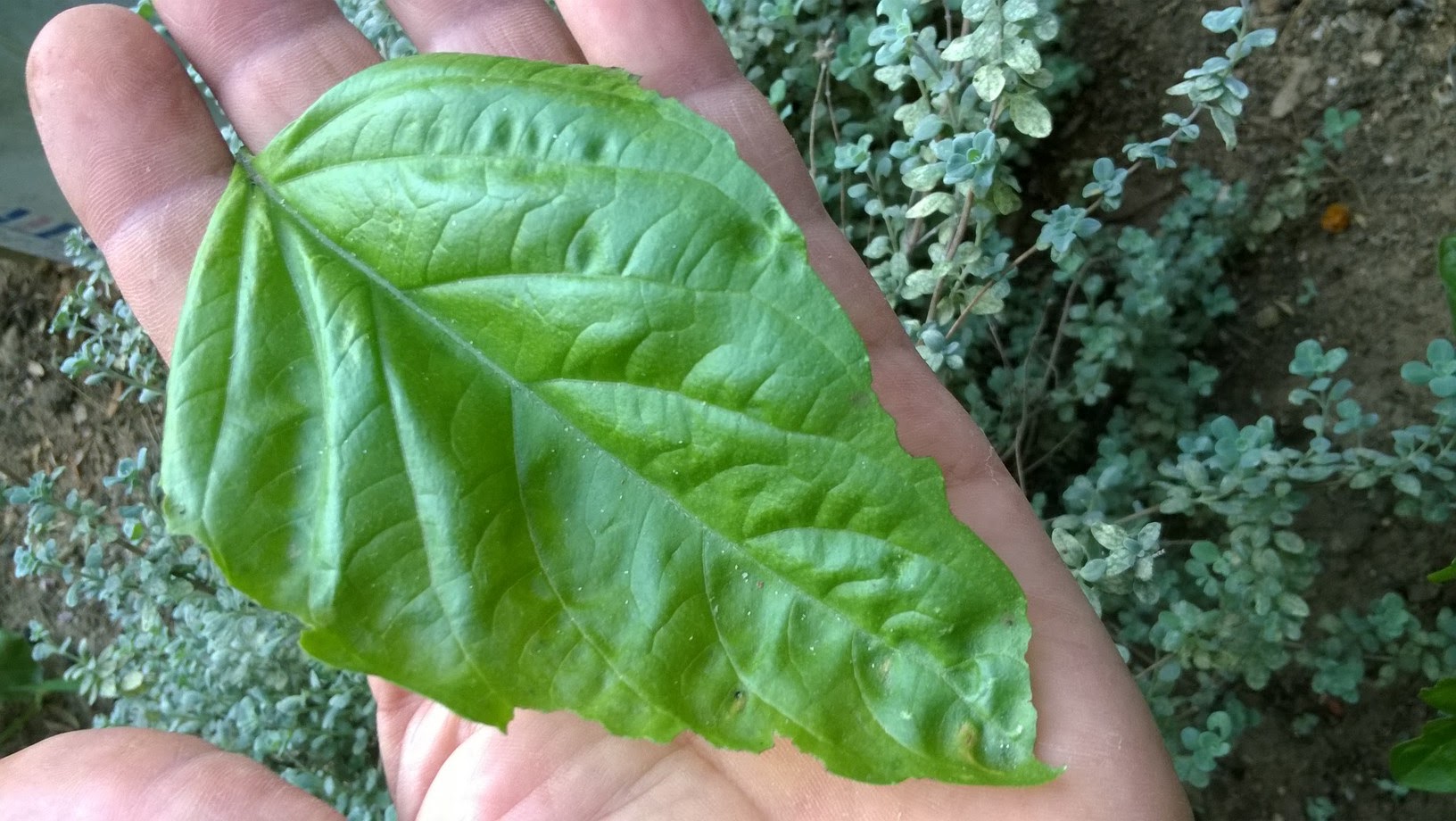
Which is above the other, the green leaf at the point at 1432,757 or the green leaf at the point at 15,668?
the green leaf at the point at 15,668

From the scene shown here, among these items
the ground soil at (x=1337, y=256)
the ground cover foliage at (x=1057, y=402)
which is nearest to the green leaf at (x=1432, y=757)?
the ground cover foliage at (x=1057, y=402)

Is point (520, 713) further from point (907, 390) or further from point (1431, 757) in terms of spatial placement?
point (1431, 757)

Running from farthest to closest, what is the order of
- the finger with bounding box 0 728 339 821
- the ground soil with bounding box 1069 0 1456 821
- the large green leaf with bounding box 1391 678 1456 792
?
the ground soil with bounding box 1069 0 1456 821 < the large green leaf with bounding box 1391 678 1456 792 < the finger with bounding box 0 728 339 821

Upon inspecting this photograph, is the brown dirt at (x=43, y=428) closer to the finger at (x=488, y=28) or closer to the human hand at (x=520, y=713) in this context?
the human hand at (x=520, y=713)

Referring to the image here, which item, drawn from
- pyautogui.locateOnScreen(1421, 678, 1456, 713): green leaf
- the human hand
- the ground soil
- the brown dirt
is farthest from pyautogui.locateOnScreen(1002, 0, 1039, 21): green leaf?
the brown dirt

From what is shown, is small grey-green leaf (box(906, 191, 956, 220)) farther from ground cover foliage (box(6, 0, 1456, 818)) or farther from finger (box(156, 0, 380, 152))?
finger (box(156, 0, 380, 152))

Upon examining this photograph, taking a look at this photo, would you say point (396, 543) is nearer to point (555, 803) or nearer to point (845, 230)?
point (555, 803)

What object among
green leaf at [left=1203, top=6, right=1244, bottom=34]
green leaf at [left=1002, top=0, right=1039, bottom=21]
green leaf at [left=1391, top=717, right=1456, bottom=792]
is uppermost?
green leaf at [left=1002, top=0, right=1039, bottom=21]
